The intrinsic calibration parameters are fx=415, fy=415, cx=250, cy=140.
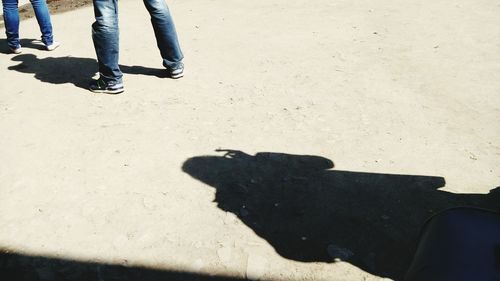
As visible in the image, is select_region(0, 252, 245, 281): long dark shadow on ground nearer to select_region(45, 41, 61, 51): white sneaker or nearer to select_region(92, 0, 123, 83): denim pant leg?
select_region(92, 0, 123, 83): denim pant leg

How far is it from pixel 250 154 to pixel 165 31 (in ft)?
5.92

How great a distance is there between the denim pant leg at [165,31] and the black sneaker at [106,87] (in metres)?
0.56

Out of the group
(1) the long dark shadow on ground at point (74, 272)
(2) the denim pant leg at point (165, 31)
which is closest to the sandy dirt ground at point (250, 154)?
(1) the long dark shadow on ground at point (74, 272)

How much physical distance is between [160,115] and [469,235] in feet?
9.15

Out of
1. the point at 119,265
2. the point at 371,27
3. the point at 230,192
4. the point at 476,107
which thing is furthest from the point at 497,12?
the point at 119,265

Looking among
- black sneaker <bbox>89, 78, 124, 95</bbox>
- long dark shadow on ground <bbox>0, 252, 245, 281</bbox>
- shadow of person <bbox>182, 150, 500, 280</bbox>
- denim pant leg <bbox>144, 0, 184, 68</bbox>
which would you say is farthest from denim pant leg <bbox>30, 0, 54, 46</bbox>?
long dark shadow on ground <bbox>0, 252, 245, 281</bbox>

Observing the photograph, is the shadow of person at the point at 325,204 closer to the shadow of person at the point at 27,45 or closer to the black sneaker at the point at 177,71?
the black sneaker at the point at 177,71

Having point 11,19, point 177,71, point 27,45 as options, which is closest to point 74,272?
point 177,71

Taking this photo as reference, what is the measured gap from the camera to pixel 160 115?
3758mm

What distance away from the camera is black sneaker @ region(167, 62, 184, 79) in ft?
14.5

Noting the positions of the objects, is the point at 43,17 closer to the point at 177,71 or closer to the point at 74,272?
the point at 177,71

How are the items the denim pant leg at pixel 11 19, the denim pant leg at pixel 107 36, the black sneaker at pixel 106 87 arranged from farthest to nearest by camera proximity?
the denim pant leg at pixel 11 19 < the black sneaker at pixel 106 87 < the denim pant leg at pixel 107 36

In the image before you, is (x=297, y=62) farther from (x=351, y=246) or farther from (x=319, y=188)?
(x=351, y=246)

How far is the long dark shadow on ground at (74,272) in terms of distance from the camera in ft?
7.24
